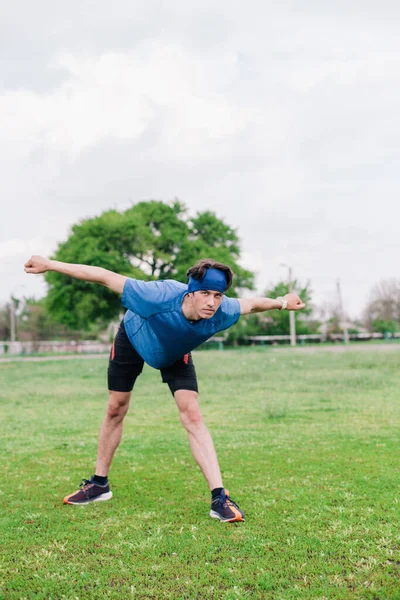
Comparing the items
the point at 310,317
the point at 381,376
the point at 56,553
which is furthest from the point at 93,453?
the point at 310,317

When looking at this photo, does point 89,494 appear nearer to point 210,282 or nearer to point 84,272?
point 84,272

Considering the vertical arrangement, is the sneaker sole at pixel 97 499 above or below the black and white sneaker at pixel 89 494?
below

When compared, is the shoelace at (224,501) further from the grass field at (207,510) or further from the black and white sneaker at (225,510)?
the grass field at (207,510)

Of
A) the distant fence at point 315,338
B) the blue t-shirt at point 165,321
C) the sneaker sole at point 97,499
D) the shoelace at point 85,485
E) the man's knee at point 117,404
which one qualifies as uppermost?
the blue t-shirt at point 165,321

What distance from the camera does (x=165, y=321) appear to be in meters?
4.64

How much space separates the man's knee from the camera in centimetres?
541

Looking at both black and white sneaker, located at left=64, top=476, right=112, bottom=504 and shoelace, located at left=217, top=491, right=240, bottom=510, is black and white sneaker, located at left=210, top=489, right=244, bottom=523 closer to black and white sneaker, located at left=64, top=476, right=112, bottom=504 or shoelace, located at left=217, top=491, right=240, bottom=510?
shoelace, located at left=217, top=491, right=240, bottom=510

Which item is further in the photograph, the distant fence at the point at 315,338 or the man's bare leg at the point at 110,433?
the distant fence at the point at 315,338

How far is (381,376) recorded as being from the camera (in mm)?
17516

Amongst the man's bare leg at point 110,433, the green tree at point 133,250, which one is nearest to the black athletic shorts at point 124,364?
the man's bare leg at point 110,433

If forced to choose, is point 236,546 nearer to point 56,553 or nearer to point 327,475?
point 56,553

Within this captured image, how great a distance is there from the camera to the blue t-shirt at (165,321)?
461 centimetres

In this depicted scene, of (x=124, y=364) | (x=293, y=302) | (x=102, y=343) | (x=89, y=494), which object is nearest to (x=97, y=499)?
(x=89, y=494)

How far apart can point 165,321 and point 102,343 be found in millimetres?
55238
